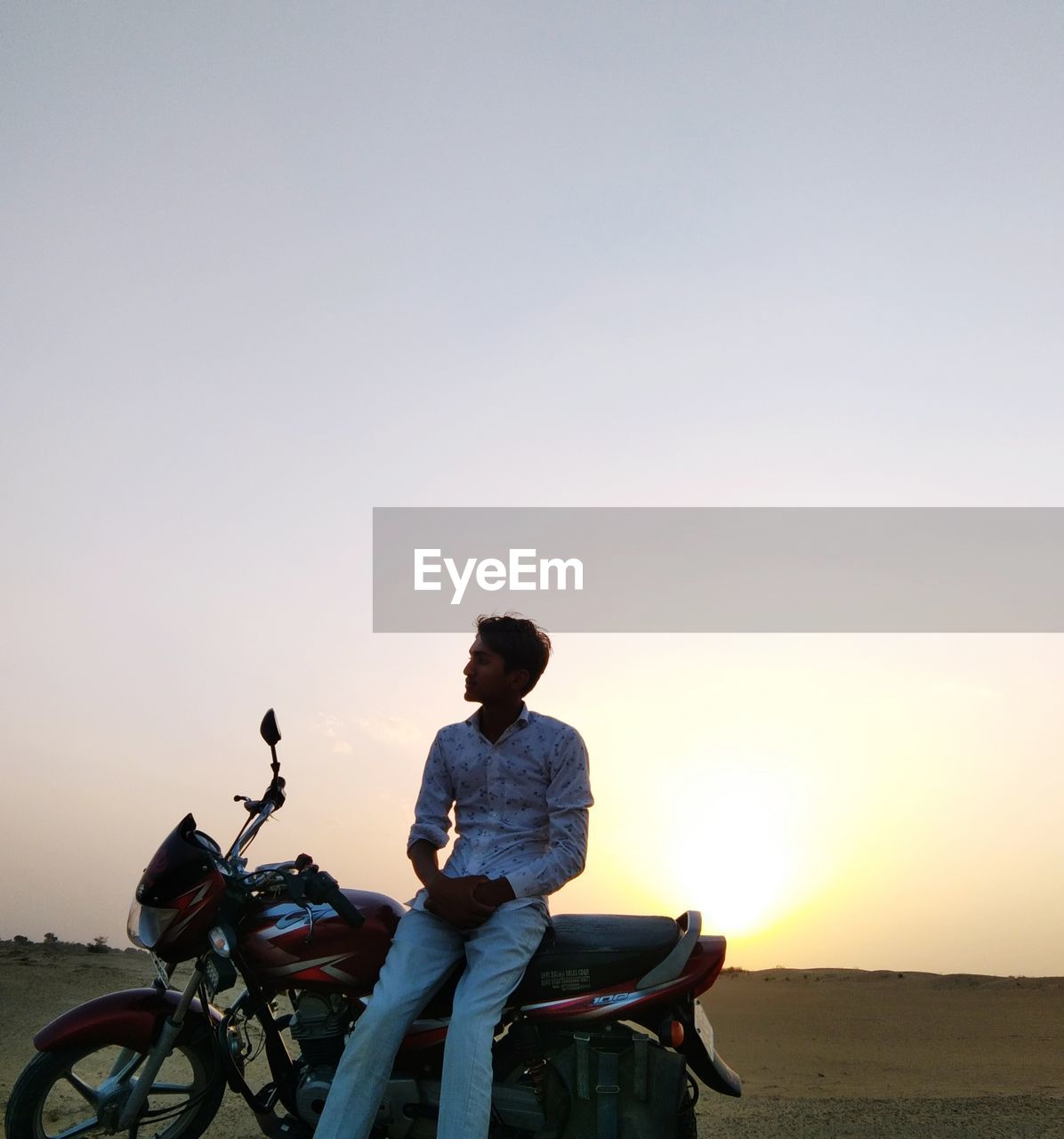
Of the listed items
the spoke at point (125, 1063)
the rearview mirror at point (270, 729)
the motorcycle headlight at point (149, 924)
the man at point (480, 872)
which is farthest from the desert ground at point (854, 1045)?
the rearview mirror at point (270, 729)

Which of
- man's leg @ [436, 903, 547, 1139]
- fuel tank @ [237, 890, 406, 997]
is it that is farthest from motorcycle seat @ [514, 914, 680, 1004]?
fuel tank @ [237, 890, 406, 997]

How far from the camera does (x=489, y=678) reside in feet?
18.4

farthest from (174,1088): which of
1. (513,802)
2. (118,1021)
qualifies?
(513,802)

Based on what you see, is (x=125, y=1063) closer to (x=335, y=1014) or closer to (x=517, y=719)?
(x=335, y=1014)

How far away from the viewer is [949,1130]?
24.2 feet

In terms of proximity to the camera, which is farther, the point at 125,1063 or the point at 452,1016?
the point at 125,1063

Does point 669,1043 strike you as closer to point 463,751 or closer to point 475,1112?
point 475,1112

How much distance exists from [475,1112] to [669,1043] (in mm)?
992

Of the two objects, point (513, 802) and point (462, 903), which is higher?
point (513, 802)

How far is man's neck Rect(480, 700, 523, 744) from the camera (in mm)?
5668

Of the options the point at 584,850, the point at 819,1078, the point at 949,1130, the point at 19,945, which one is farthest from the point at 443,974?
the point at 19,945

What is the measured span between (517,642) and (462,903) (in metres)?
1.31

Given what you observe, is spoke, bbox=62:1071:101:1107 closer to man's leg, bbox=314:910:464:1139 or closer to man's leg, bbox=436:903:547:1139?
man's leg, bbox=314:910:464:1139

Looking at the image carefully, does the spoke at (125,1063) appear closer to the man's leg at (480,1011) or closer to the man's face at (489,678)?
the man's leg at (480,1011)
